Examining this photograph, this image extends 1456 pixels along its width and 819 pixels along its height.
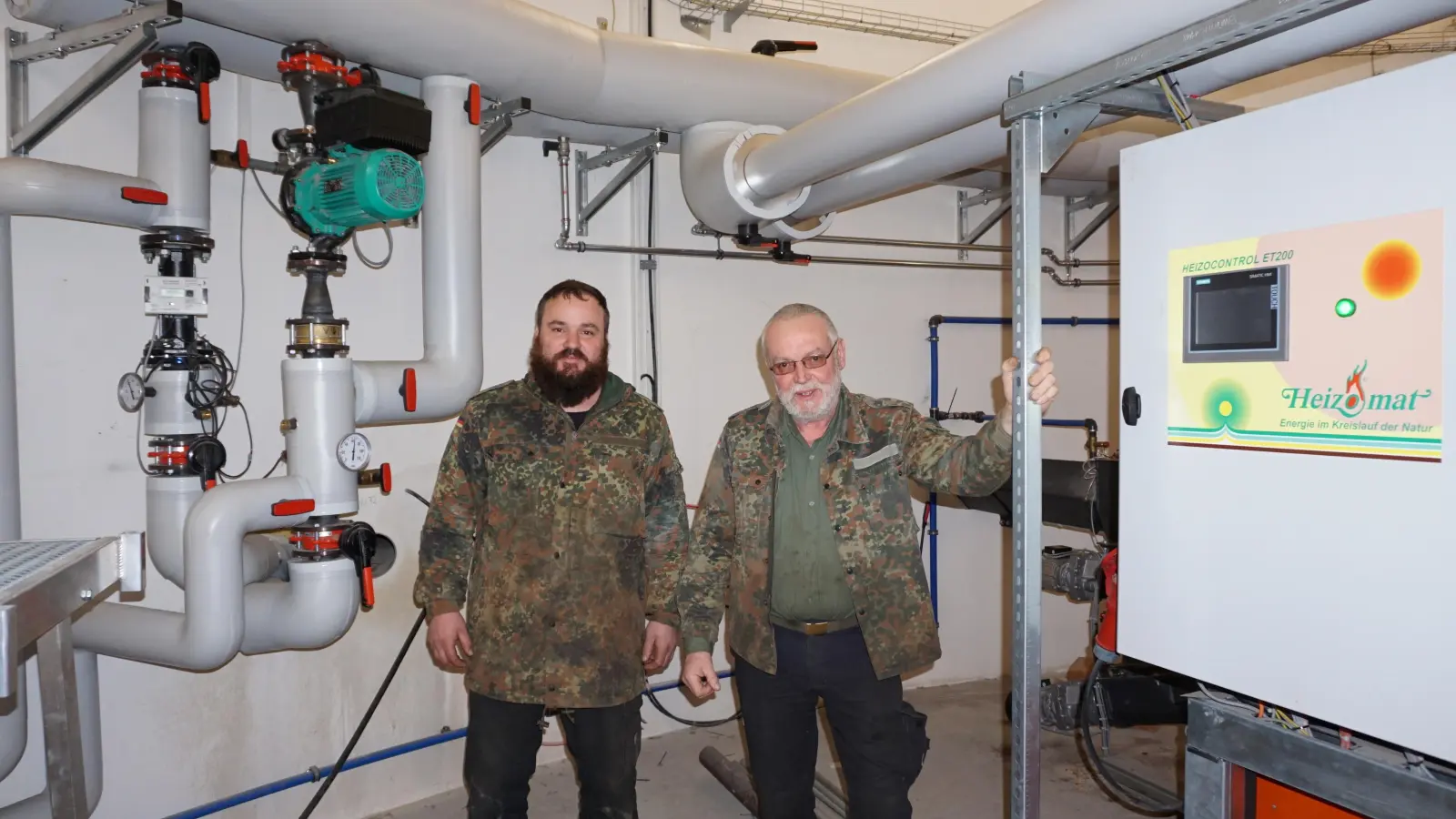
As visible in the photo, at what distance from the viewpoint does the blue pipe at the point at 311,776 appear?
256cm

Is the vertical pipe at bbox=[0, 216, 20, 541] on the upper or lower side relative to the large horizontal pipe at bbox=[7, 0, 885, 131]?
lower

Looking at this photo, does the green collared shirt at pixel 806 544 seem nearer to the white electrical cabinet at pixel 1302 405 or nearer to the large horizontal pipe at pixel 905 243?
the white electrical cabinet at pixel 1302 405

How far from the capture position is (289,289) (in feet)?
8.98

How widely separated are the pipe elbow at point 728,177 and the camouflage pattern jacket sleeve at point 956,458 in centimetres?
107

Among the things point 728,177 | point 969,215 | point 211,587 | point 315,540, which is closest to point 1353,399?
point 728,177

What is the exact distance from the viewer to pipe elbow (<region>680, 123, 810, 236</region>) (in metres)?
2.86

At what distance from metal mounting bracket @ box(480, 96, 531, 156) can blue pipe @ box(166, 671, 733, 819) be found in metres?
1.91

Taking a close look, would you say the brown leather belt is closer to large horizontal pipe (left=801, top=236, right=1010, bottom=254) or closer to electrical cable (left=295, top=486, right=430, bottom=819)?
electrical cable (left=295, top=486, right=430, bottom=819)

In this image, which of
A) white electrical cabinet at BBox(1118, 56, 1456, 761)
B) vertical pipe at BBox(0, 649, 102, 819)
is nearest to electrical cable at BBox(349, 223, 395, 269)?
vertical pipe at BBox(0, 649, 102, 819)

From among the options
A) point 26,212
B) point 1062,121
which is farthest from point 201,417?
point 1062,121

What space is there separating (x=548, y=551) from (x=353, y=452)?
54cm

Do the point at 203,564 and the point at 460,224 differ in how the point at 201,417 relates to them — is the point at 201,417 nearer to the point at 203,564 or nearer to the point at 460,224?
the point at 203,564

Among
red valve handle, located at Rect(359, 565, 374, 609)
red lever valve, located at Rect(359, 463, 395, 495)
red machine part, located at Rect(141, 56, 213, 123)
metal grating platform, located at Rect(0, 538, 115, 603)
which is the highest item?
red machine part, located at Rect(141, 56, 213, 123)

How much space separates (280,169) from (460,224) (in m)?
0.49
